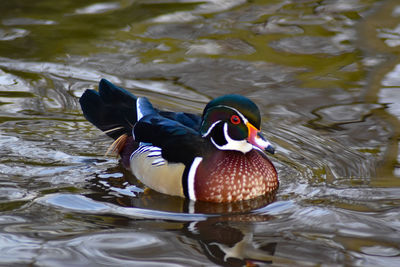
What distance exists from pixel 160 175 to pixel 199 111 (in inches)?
60.7

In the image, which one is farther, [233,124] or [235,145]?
[235,145]

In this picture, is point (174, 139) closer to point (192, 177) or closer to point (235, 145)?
point (192, 177)

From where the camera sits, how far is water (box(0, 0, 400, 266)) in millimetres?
4363

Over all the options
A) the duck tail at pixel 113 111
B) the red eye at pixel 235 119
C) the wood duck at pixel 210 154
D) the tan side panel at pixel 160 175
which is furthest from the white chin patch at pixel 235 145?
the duck tail at pixel 113 111

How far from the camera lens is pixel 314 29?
8594 millimetres

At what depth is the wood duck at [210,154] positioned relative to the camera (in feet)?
16.7

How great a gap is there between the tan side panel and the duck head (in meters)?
0.32

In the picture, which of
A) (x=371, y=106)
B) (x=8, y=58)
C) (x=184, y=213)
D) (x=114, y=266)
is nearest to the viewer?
(x=114, y=266)

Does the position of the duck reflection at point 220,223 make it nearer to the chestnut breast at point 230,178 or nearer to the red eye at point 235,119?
the chestnut breast at point 230,178

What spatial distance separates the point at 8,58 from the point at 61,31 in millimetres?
981

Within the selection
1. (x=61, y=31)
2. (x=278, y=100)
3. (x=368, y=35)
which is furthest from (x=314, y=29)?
(x=61, y=31)

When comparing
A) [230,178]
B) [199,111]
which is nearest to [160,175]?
[230,178]

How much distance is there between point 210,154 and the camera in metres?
5.25

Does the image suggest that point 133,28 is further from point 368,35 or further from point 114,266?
point 114,266
